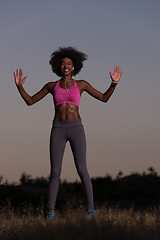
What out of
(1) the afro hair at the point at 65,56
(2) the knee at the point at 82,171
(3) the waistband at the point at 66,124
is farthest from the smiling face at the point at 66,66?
(2) the knee at the point at 82,171

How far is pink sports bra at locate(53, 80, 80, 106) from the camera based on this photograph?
764 centimetres

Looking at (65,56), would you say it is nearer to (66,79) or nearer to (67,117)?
(66,79)

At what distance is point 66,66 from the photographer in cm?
797

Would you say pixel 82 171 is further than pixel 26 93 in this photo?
No

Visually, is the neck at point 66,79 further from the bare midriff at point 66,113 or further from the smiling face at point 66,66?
the bare midriff at point 66,113

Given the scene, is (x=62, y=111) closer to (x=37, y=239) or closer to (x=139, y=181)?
(x=37, y=239)

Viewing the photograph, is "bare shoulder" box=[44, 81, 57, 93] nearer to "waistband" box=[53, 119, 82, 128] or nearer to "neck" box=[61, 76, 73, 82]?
"neck" box=[61, 76, 73, 82]

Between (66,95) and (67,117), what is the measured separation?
45 cm

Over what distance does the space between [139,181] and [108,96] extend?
37.5 feet

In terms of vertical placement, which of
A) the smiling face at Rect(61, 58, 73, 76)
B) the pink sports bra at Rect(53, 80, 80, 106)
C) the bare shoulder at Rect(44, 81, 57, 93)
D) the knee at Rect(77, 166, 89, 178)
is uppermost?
the smiling face at Rect(61, 58, 73, 76)

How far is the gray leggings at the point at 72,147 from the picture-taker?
7.46m

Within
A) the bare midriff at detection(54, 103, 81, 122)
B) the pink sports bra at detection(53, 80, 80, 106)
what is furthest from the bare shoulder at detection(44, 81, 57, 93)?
the bare midriff at detection(54, 103, 81, 122)

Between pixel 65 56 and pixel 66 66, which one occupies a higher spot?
pixel 65 56

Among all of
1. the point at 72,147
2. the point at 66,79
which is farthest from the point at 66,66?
the point at 72,147
